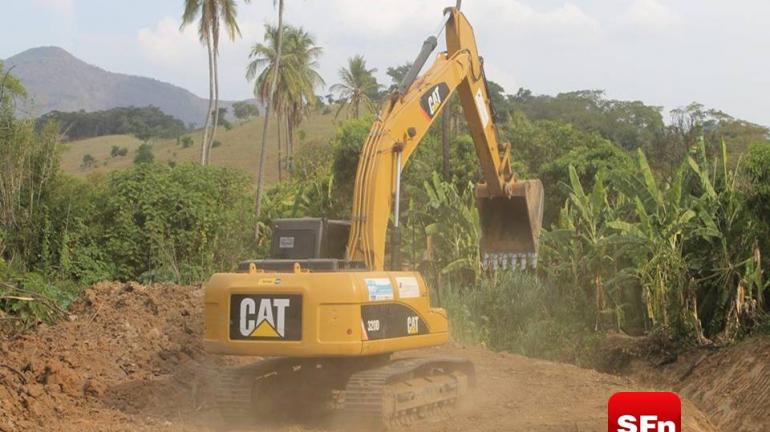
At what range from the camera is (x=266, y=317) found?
9289mm

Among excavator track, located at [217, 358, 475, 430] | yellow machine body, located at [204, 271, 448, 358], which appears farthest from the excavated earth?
yellow machine body, located at [204, 271, 448, 358]

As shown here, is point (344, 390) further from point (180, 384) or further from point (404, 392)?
point (180, 384)

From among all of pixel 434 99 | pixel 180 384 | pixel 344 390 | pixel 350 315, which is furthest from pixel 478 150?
pixel 350 315

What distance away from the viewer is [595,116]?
6069 centimetres

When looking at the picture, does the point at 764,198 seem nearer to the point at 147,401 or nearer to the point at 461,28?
the point at 461,28

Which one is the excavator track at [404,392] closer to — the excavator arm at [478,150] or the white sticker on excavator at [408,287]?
the white sticker on excavator at [408,287]

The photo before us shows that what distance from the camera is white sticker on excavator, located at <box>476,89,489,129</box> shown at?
539 inches

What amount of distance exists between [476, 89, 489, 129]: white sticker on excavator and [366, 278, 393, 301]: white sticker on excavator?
4.71 metres

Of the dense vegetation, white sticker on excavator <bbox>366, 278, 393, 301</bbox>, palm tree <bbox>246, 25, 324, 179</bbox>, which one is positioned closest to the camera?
white sticker on excavator <bbox>366, 278, 393, 301</bbox>

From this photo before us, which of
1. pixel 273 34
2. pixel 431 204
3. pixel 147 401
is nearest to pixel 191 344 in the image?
pixel 147 401

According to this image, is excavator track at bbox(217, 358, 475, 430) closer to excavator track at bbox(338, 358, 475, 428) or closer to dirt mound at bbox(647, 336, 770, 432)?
excavator track at bbox(338, 358, 475, 428)

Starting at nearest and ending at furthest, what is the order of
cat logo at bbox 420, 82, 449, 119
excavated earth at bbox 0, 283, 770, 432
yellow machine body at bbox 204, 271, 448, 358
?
yellow machine body at bbox 204, 271, 448, 358
excavated earth at bbox 0, 283, 770, 432
cat logo at bbox 420, 82, 449, 119

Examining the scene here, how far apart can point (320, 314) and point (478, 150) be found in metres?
5.87

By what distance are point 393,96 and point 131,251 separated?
47.3 ft
